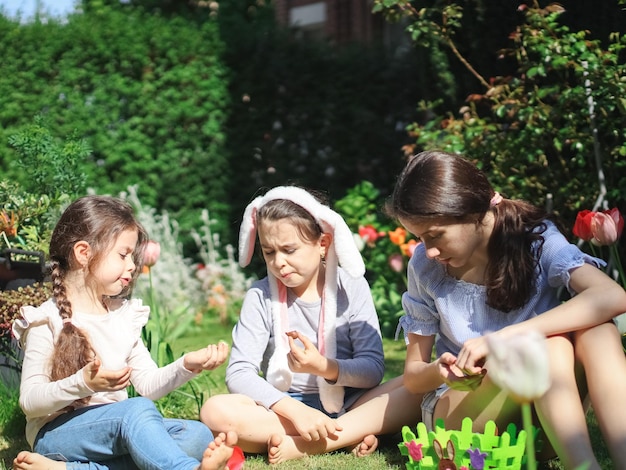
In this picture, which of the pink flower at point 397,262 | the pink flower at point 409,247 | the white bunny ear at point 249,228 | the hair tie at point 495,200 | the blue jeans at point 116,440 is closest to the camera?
the blue jeans at point 116,440

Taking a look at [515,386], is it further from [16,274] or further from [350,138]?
[350,138]

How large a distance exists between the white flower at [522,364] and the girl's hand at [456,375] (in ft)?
3.55

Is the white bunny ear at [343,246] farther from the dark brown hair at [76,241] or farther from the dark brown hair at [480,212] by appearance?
the dark brown hair at [76,241]

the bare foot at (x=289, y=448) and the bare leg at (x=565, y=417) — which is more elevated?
the bare leg at (x=565, y=417)

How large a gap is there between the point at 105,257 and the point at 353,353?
999 mm

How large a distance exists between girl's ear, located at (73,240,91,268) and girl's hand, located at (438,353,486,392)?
1.17m

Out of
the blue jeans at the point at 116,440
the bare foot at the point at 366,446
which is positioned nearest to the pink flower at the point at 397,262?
the bare foot at the point at 366,446

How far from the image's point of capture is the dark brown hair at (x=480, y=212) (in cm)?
241

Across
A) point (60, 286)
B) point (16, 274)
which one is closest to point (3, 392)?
point (16, 274)

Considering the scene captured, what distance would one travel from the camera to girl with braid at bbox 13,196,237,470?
2.41 metres

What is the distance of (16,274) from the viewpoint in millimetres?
3402

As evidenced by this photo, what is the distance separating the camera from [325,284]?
3090mm

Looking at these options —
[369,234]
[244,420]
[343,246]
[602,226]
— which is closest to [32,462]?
[244,420]

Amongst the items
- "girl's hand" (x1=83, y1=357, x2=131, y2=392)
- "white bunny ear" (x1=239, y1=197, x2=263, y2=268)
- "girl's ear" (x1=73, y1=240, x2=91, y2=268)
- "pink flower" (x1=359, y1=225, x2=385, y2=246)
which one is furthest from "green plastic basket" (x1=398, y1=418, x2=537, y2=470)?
"pink flower" (x1=359, y1=225, x2=385, y2=246)
